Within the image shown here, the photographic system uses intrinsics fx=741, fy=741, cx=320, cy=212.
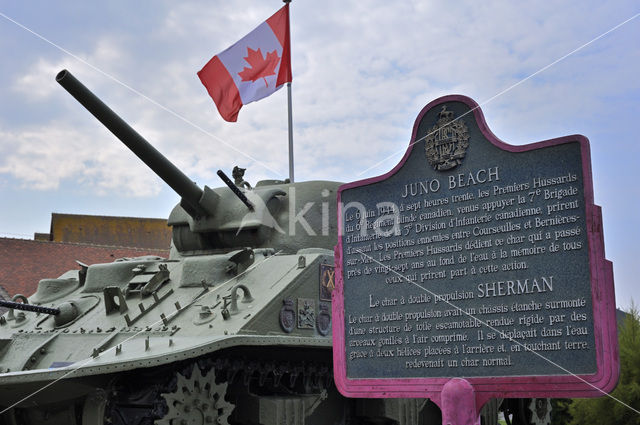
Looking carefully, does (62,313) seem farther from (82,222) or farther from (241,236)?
(82,222)

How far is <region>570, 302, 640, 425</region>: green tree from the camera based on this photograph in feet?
36.1

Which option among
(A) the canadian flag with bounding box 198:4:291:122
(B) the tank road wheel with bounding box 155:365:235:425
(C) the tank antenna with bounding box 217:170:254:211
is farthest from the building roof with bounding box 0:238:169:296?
(B) the tank road wheel with bounding box 155:365:235:425

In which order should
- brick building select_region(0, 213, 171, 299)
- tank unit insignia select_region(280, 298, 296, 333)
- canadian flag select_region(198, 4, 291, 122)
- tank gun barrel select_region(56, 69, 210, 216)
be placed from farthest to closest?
1. brick building select_region(0, 213, 171, 299)
2. canadian flag select_region(198, 4, 291, 122)
3. tank gun barrel select_region(56, 69, 210, 216)
4. tank unit insignia select_region(280, 298, 296, 333)

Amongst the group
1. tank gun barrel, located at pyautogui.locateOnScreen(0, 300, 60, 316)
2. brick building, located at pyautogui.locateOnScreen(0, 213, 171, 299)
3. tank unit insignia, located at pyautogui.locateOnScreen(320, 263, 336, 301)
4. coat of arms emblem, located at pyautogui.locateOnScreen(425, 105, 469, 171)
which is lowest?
tank gun barrel, located at pyautogui.locateOnScreen(0, 300, 60, 316)

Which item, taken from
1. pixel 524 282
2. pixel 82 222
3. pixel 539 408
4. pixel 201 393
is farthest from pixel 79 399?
pixel 82 222

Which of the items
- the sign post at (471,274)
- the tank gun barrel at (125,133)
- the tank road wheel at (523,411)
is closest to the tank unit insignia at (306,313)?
the tank gun barrel at (125,133)

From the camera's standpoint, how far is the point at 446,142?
5238 millimetres

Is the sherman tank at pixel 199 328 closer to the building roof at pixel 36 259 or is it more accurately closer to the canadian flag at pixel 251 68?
the canadian flag at pixel 251 68

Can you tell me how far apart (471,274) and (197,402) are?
3.61m

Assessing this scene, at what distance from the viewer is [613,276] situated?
4.43 m

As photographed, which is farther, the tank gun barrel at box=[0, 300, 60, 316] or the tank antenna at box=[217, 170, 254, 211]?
the tank antenna at box=[217, 170, 254, 211]

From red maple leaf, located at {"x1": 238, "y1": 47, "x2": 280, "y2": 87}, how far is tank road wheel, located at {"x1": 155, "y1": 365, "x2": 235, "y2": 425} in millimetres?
7344

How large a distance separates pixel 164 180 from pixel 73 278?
212cm

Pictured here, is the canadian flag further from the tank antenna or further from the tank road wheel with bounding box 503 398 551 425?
the tank road wheel with bounding box 503 398 551 425
